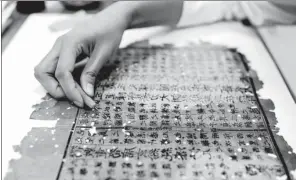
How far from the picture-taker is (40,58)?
2.59ft

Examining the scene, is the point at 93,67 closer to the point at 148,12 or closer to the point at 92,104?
the point at 92,104

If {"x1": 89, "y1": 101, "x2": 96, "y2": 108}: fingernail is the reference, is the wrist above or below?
above

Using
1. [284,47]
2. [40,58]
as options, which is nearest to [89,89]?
[40,58]

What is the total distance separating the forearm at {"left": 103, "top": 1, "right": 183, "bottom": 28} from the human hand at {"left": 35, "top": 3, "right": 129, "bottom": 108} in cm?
4

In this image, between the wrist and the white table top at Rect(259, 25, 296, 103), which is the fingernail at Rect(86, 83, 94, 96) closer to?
the wrist

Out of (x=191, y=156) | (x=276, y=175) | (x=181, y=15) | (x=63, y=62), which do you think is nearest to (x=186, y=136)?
(x=191, y=156)

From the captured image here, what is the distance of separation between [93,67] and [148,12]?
0.80 feet

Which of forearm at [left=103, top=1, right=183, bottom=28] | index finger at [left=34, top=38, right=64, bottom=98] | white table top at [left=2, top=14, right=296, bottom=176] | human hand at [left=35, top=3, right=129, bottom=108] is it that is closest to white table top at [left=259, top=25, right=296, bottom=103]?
white table top at [left=2, top=14, right=296, bottom=176]

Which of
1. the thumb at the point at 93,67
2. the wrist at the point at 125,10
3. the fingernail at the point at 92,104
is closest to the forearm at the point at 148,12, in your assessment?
the wrist at the point at 125,10

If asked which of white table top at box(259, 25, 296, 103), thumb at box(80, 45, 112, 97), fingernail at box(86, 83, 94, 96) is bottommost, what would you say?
white table top at box(259, 25, 296, 103)

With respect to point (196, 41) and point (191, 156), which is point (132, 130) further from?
point (196, 41)

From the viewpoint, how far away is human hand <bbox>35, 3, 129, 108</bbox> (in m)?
0.64

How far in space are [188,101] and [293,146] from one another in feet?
0.65

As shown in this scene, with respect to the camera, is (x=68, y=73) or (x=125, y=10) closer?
(x=68, y=73)
